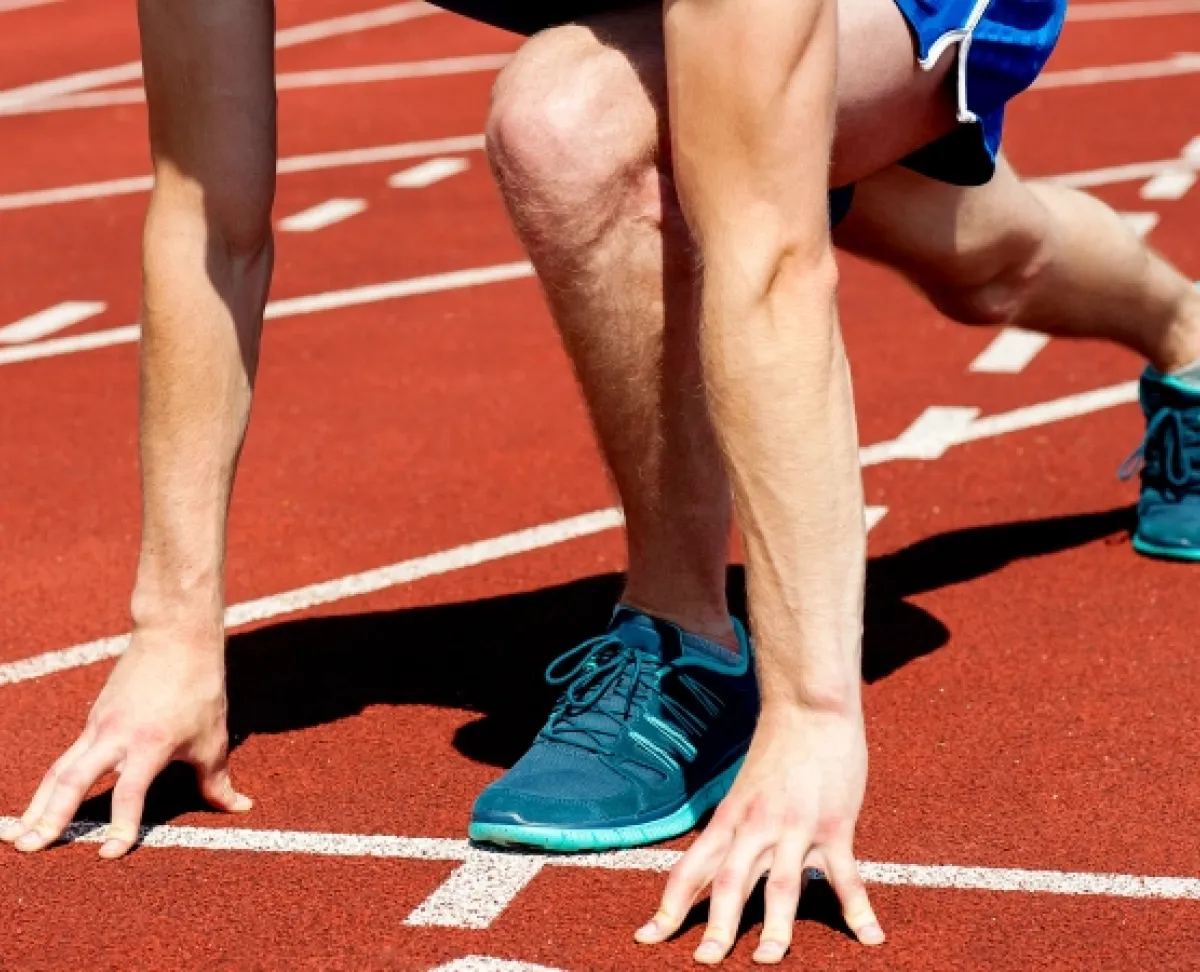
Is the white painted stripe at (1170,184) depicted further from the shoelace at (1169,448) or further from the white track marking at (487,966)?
the white track marking at (487,966)

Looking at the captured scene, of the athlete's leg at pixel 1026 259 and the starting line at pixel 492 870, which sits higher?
the athlete's leg at pixel 1026 259

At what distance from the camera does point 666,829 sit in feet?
9.53

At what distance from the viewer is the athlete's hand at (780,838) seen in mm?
2477

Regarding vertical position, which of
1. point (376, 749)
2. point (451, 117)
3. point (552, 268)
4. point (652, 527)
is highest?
point (552, 268)

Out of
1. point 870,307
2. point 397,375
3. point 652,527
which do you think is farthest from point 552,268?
point 870,307

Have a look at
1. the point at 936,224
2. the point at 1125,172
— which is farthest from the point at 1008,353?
the point at 1125,172

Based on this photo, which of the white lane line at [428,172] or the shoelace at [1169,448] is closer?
the shoelace at [1169,448]

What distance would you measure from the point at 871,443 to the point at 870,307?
1.56 metres

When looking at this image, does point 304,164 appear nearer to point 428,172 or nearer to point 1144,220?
point 428,172

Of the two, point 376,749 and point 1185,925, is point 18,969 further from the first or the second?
point 1185,925

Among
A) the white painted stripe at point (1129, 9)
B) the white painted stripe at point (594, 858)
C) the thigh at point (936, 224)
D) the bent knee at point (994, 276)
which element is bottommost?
the white painted stripe at point (1129, 9)

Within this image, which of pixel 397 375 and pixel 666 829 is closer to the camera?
pixel 666 829

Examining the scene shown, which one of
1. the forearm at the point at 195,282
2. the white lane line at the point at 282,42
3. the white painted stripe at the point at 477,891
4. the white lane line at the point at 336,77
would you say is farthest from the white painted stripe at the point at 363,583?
the white lane line at the point at 282,42

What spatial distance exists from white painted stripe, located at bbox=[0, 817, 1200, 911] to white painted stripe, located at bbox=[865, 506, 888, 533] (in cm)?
172
